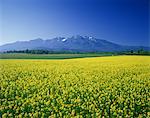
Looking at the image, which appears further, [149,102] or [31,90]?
[31,90]

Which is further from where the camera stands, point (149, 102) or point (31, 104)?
point (149, 102)

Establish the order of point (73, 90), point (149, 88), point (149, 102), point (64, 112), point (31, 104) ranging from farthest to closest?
point (149, 88)
point (73, 90)
point (149, 102)
point (31, 104)
point (64, 112)

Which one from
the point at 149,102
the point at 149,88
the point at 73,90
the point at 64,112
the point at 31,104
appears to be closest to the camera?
the point at 64,112

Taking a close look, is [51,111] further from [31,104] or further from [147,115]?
[147,115]

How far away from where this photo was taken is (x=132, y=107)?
8.48 m

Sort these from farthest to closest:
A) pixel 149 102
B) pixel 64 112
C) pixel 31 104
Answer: pixel 149 102, pixel 31 104, pixel 64 112

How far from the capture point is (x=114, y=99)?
30.7 feet

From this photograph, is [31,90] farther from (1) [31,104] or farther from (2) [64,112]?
(2) [64,112]

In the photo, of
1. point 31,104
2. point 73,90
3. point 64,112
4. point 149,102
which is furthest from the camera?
point 73,90

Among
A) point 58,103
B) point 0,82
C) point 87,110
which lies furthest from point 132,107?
point 0,82

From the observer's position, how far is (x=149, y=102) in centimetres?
908

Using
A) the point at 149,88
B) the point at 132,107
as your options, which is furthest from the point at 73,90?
the point at 149,88

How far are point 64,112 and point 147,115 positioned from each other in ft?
6.60

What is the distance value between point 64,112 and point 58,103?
1.01 metres
